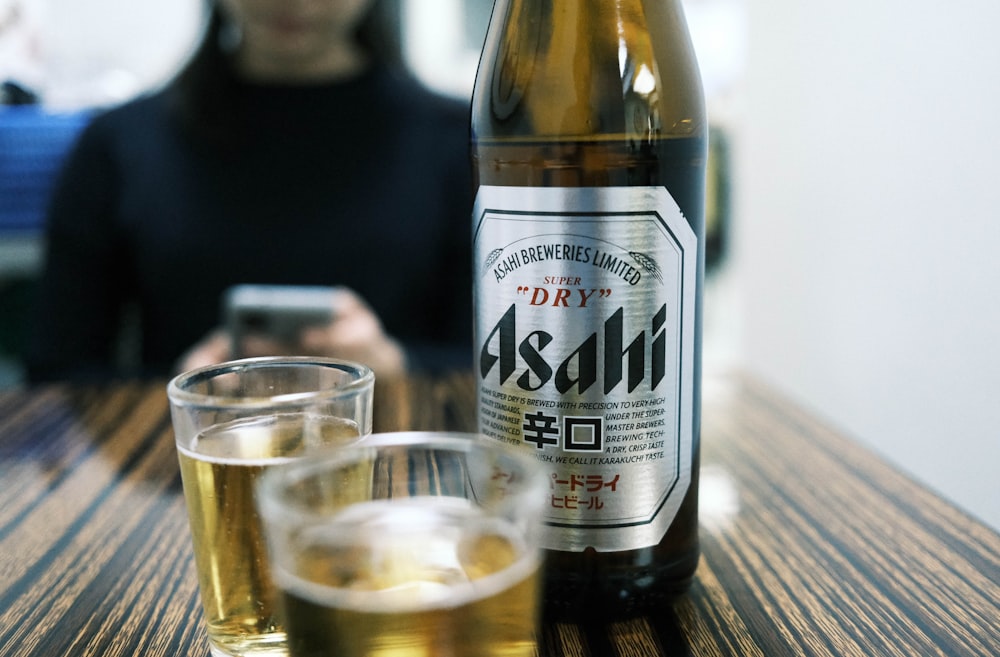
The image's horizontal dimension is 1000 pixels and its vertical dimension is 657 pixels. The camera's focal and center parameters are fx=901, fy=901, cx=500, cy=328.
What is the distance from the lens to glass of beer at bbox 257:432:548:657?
314 mm

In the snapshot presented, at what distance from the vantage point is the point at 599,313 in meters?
0.45

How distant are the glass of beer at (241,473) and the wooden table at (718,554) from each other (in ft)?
0.13

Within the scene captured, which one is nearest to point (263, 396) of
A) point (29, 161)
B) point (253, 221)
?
point (253, 221)

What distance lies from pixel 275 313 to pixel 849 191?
922 mm

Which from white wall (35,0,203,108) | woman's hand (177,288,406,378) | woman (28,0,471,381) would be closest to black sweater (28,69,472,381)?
woman (28,0,471,381)

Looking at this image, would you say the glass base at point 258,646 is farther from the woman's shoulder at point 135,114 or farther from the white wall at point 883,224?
the woman's shoulder at point 135,114

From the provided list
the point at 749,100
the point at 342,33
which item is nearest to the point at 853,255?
the point at 749,100

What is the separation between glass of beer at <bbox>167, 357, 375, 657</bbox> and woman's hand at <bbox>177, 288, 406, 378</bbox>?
2.15ft

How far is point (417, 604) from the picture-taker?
0.31m

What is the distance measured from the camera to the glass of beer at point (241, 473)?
1.35 ft

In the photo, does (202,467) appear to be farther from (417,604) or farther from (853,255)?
(853,255)

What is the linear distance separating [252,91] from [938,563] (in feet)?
4.41

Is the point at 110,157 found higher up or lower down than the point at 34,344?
higher up

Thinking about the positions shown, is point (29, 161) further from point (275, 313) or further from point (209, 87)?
point (275, 313)
